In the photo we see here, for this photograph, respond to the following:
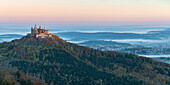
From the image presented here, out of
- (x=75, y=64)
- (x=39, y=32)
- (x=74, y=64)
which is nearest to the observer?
(x=74, y=64)

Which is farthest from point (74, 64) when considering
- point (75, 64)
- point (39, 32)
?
point (39, 32)

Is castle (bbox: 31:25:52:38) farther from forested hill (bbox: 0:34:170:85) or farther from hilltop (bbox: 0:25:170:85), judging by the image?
forested hill (bbox: 0:34:170:85)

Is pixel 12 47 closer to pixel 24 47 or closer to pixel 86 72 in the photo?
pixel 24 47

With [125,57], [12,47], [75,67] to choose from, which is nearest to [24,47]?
[12,47]

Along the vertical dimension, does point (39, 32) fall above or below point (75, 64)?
above

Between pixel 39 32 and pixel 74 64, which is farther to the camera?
pixel 39 32

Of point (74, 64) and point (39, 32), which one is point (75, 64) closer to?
point (74, 64)

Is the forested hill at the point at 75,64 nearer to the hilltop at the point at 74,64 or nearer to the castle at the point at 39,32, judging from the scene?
the hilltop at the point at 74,64

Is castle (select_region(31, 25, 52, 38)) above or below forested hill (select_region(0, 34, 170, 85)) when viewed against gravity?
above

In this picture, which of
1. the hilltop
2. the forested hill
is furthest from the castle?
the forested hill
